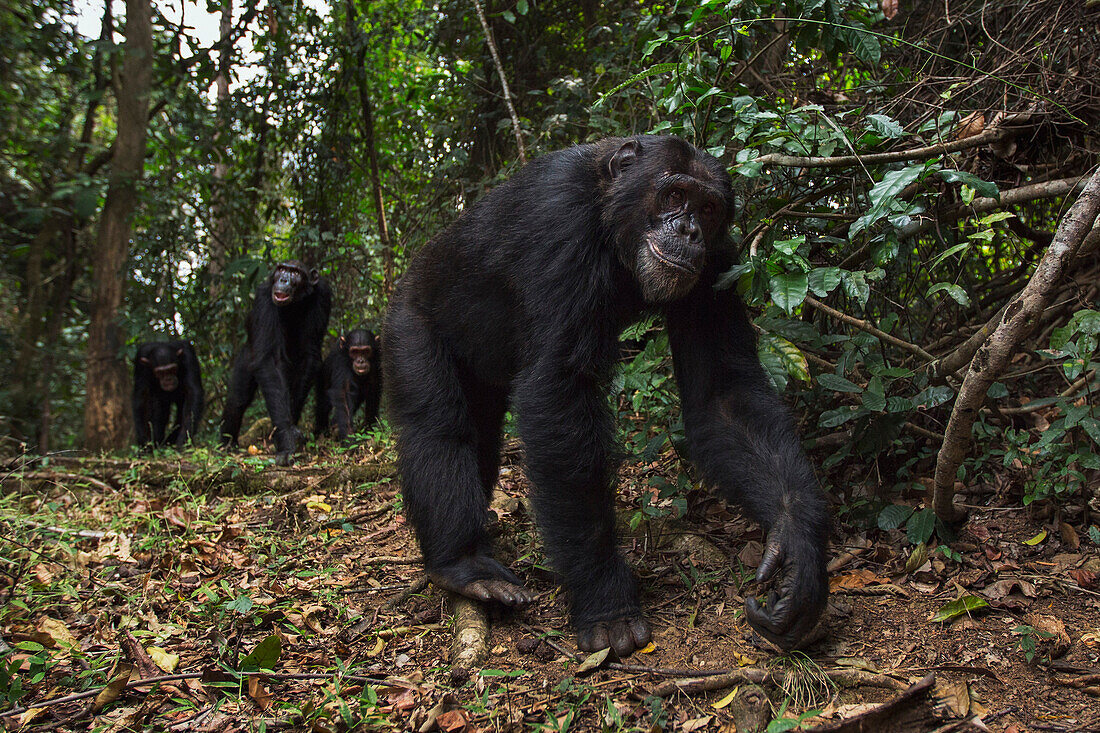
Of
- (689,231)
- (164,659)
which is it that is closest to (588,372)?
(689,231)

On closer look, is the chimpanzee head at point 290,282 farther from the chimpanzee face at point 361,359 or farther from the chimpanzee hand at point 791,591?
the chimpanzee hand at point 791,591

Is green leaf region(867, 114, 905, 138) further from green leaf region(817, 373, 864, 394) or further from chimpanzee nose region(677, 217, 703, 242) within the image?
green leaf region(817, 373, 864, 394)

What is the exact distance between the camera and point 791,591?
123 inches

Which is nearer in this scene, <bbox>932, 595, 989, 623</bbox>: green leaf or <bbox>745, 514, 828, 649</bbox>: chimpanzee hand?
<bbox>745, 514, 828, 649</bbox>: chimpanzee hand

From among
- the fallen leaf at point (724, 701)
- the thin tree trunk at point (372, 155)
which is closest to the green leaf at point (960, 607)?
the fallen leaf at point (724, 701)

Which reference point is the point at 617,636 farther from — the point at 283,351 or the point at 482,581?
the point at 283,351

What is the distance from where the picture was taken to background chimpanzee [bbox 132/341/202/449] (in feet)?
33.0

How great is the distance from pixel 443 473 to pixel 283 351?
18.7ft

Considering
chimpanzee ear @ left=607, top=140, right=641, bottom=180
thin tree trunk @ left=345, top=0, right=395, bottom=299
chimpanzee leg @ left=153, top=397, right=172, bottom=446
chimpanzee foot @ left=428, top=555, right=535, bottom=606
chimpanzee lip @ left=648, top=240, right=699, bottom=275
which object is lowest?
chimpanzee foot @ left=428, top=555, right=535, bottom=606

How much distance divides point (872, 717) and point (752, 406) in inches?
61.9

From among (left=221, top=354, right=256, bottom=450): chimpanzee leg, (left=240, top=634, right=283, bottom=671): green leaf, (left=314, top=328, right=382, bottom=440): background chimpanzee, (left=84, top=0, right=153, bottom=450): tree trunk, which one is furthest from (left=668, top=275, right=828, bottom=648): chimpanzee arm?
(left=84, top=0, right=153, bottom=450): tree trunk

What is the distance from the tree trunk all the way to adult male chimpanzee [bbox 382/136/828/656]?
312 inches

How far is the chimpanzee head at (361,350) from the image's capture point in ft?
32.4

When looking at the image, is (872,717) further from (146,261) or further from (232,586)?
(146,261)
